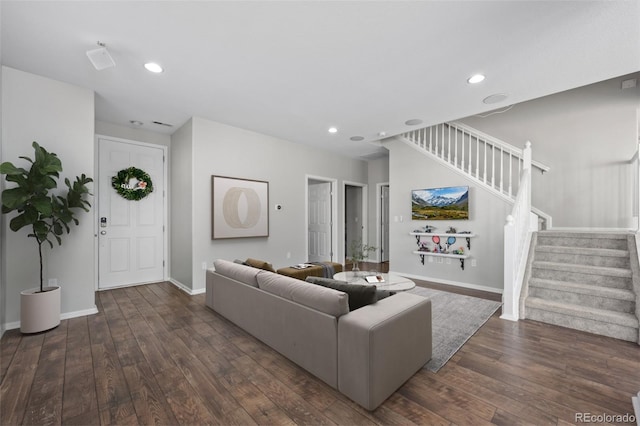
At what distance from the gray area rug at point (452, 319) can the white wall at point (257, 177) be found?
105 inches

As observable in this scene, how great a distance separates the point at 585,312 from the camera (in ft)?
9.43

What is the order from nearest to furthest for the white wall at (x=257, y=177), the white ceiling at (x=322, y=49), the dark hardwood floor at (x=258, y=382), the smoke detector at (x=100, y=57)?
1. the dark hardwood floor at (x=258, y=382)
2. the white ceiling at (x=322, y=49)
3. the smoke detector at (x=100, y=57)
4. the white wall at (x=257, y=177)

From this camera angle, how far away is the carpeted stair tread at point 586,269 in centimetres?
303

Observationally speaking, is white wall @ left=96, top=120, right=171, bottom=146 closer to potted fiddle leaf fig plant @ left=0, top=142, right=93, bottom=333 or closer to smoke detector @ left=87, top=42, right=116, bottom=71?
potted fiddle leaf fig plant @ left=0, top=142, right=93, bottom=333

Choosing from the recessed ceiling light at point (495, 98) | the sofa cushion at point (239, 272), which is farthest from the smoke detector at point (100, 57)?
the recessed ceiling light at point (495, 98)

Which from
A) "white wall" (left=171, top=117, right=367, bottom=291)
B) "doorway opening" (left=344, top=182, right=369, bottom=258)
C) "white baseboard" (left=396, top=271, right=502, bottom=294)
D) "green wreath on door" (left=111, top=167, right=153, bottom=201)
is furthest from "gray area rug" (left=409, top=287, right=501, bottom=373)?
"green wreath on door" (left=111, top=167, right=153, bottom=201)

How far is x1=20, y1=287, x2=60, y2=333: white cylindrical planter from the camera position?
9.00ft

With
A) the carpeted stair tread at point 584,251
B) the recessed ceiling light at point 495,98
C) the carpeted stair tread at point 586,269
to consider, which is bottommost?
the carpeted stair tread at point 586,269

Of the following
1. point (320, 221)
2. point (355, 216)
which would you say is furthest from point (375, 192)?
point (320, 221)

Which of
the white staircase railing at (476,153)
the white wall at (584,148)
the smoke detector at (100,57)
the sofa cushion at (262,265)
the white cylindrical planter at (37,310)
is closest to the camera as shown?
the smoke detector at (100,57)

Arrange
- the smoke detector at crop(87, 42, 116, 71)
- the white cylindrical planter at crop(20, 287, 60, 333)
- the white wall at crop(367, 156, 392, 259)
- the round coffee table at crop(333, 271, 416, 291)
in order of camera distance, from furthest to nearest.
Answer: the white wall at crop(367, 156, 392, 259), the round coffee table at crop(333, 271, 416, 291), the white cylindrical planter at crop(20, 287, 60, 333), the smoke detector at crop(87, 42, 116, 71)

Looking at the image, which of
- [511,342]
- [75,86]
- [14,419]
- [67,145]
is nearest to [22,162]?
[67,145]

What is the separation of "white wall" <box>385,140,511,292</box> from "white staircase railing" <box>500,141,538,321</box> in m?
0.64

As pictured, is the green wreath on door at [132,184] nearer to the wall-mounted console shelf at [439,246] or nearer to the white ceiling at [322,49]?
the white ceiling at [322,49]
